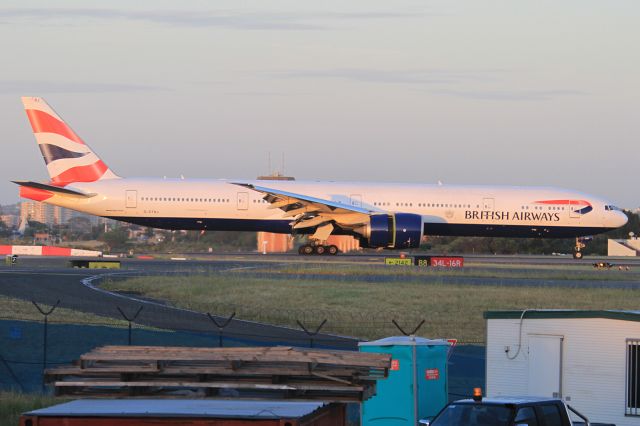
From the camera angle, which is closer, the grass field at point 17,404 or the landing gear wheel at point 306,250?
the grass field at point 17,404

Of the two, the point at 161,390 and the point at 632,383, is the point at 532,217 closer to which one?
the point at 632,383

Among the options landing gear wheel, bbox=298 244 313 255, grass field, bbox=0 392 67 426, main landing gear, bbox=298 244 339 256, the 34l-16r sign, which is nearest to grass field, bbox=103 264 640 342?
the 34l-16r sign

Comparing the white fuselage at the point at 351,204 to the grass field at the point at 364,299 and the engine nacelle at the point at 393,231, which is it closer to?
the engine nacelle at the point at 393,231

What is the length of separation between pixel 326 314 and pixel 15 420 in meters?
16.4

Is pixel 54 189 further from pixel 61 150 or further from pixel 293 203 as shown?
pixel 293 203

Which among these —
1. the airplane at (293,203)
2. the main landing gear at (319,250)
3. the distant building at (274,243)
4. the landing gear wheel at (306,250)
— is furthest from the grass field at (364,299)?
the distant building at (274,243)

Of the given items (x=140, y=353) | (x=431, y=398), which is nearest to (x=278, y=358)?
(x=140, y=353)

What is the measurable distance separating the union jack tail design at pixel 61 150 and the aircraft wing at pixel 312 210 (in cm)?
832

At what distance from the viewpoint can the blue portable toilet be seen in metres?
16.6

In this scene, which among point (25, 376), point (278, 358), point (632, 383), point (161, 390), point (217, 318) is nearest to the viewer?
point (278, 358)

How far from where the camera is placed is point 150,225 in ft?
179

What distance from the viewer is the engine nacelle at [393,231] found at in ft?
167

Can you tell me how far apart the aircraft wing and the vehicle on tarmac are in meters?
37.6

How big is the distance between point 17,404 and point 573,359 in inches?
355
